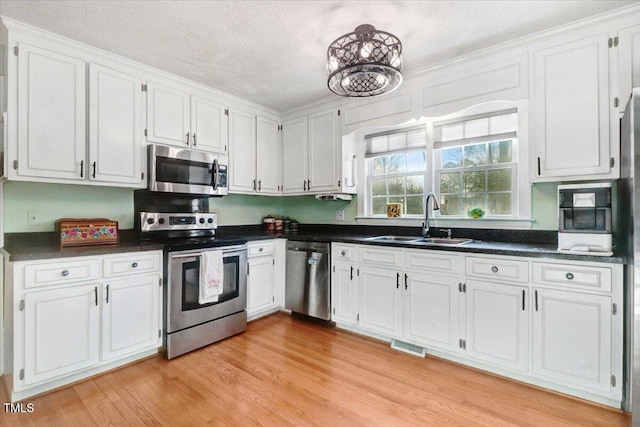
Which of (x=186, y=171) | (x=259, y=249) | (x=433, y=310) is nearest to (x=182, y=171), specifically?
(x=186, y=171)

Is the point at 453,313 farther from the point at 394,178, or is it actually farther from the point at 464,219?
the point at 394,178

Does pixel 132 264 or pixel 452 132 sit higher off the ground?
pixel 452 132

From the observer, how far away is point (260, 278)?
3396mm

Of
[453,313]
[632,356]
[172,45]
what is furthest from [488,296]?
[172,45]

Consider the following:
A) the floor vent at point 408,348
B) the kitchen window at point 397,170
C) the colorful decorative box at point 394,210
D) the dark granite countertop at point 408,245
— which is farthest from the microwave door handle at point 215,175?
the floor vent at point 408,348

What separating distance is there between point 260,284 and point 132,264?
134 cm

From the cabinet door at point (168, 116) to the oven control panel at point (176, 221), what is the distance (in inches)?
27.3

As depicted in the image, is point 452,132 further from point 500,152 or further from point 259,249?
point 259,249

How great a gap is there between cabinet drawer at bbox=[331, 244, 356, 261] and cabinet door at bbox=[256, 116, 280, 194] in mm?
1303

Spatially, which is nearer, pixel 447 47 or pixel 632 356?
pixel 632 356

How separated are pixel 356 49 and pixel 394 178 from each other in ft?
6.18

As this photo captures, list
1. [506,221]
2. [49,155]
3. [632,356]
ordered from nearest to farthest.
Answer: [632,356]
[49,155]
[506,221]

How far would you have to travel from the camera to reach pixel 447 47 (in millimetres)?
Result: 2445

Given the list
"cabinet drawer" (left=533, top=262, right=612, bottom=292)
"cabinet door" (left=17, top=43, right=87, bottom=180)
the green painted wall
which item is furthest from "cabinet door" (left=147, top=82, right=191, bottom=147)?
"cabinet drawer" (left=533, top=262, right=612, bottom=292)
